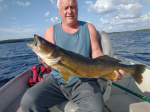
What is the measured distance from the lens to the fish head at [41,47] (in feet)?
8.73

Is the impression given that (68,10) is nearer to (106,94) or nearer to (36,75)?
(106,94)

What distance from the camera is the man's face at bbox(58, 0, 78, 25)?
3322mm

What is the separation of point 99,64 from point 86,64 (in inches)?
14.1

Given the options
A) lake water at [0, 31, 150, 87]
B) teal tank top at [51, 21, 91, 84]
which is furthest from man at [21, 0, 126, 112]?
lake water at [0, 31, 150, 87]

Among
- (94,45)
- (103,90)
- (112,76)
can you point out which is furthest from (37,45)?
(103,90)

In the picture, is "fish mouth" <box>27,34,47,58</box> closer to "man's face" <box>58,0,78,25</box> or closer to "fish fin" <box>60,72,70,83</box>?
"fish fin" <box>60,72,70,83</box>

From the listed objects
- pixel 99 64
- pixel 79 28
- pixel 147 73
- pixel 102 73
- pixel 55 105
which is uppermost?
pixel 79 28

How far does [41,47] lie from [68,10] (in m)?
1.46

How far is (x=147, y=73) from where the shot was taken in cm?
440

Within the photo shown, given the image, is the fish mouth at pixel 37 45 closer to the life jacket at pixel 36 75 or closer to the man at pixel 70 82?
the man at pixel 70 82

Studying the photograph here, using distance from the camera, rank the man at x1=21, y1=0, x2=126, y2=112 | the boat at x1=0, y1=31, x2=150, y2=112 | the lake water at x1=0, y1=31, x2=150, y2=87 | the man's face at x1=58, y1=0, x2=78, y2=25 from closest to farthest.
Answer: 1. the man at x1=21, y1=0, x2=126, y2=112
2. the boat at x1=0, y1=31, x2=150, y2=112
3. the man's face at x1=58, y1=0, x2=78, y2=25
4. the lake water at x1=0, y1=31, x2=150, y2=87

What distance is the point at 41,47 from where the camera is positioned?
2688mm

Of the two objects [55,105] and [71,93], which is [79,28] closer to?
[71,93]

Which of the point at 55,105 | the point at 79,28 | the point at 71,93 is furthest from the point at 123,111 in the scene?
the point at 79,28
